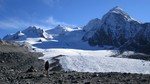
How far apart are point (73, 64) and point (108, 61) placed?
793 centimetres

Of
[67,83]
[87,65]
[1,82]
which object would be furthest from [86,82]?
[87,65]

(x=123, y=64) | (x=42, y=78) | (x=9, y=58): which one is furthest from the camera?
(x=9, y=58)

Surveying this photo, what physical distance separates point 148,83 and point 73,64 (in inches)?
1172

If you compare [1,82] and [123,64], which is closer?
[1,82]

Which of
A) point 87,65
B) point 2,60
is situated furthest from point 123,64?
point 2,60

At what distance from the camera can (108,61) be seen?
5966 cm

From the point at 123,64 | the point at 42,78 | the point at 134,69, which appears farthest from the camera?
the point at 123,64

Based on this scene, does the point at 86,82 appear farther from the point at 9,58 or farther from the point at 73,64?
the point at 9,58

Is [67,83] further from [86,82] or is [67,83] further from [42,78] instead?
[42,78]

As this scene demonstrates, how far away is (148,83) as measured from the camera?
24906 mm

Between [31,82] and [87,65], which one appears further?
[87,65]

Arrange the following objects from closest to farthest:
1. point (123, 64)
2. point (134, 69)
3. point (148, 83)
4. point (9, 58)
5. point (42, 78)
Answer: point (148, 83) < point (42, 78) < point (134, 69) < point (123, 64) < point (9, 58)

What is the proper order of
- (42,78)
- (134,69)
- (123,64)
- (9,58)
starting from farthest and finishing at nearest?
(9,58) < (123,64) < (134,69) < (42,78)

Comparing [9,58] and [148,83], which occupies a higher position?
[9,58]
